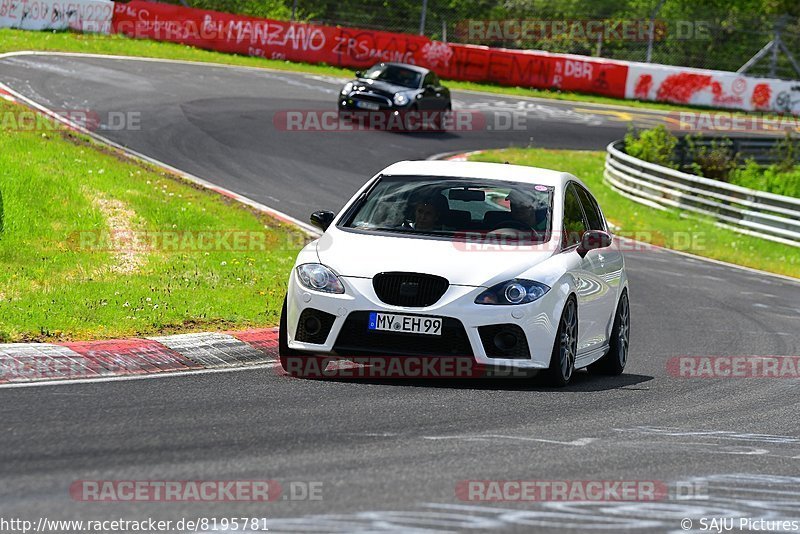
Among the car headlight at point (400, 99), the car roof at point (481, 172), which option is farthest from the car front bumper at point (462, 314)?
the car headlight at point (400, 99)

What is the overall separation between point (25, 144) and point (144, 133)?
6.27m

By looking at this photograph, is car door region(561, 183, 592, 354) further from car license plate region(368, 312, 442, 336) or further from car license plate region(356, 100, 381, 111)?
car license plate region(356, 100, 381, 111)

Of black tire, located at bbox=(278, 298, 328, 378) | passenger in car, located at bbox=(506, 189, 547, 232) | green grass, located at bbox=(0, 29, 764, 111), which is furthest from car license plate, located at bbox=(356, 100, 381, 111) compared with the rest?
black tire, located at bbox=(278, 298, 328, 378)

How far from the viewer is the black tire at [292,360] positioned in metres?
9.57

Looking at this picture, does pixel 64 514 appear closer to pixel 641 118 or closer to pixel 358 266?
pixel 358 266

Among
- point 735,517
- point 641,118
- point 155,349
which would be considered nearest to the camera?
point 735,517

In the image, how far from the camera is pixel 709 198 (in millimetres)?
28062

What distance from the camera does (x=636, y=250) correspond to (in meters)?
22.9

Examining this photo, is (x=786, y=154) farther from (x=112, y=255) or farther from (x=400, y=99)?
(x=112, y=255)

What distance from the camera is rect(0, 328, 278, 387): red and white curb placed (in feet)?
28.9

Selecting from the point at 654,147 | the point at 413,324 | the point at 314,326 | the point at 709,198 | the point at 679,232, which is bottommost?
the point at 679,232

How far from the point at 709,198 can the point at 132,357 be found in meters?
20.4

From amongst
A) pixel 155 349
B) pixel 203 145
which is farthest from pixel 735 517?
pixel 203 145

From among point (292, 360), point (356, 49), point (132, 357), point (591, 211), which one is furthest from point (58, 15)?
point (292, 360)
